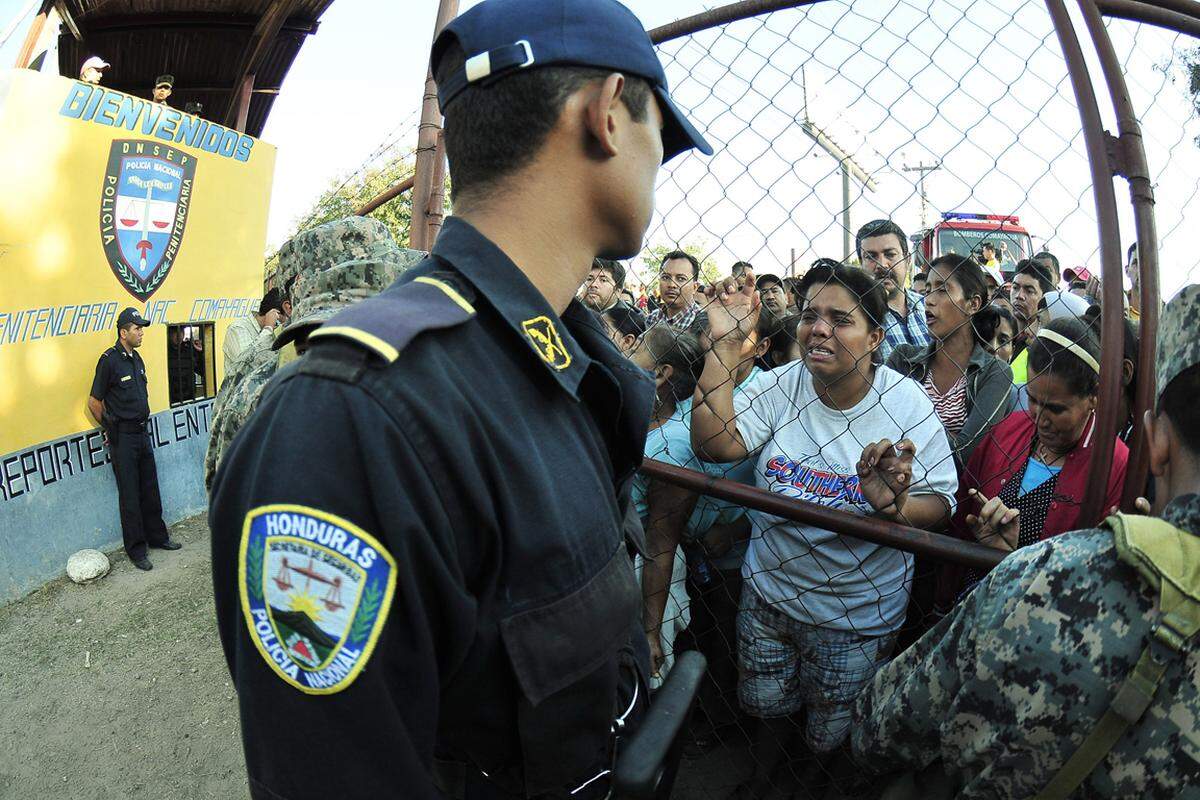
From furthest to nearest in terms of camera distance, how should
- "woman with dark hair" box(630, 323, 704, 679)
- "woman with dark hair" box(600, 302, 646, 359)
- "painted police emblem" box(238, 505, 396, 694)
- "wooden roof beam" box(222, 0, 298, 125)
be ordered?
1. "wooden roof beam" box(222, 0, 298, 125)
2. "woman with dark hair" box(600, 302, 646, 359)
3. "woman with dark hair" box(630, 323, 704, 679)
4. "painted police emblem" box(238, 505, 396, 694)

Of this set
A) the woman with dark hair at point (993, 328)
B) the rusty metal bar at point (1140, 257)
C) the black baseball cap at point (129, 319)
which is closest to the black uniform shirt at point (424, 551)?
the rusty metal bar at point (1140, 257)

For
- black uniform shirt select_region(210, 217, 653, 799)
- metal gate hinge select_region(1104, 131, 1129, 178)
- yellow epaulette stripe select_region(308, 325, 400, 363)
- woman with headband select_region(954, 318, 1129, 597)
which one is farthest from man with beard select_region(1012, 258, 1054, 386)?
yellow epaulette stripe select_region(308, 325, 400, 363)

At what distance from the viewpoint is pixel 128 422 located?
201 inches

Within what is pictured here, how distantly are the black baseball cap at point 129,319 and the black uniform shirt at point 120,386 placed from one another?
0.15 metres

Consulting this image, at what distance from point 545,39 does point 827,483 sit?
56.3 inches

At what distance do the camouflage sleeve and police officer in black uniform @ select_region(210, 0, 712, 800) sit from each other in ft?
1.57

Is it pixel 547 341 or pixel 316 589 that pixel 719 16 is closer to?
pixel 547 341

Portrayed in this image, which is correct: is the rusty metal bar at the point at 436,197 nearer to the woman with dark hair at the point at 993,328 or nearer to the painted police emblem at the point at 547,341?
the painted police emblem at the point at 547,341

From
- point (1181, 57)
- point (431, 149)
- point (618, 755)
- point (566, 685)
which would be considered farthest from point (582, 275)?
point (431, 149)

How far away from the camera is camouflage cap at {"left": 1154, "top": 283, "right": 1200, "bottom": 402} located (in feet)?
3.49

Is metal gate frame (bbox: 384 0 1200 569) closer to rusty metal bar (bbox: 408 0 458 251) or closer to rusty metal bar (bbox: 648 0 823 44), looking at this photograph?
rusty metal bar (bbox: 648 0 823 44)

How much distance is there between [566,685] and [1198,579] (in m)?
0.79

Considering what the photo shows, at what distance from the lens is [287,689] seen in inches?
29.2

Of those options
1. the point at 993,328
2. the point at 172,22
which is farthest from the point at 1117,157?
A: the point at 172,22
